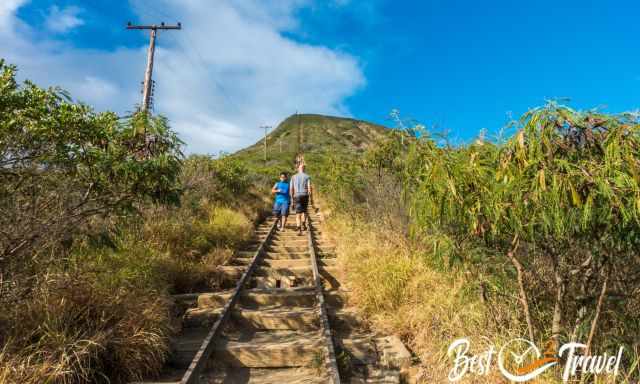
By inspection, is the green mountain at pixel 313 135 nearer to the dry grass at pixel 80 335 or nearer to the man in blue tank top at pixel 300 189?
the man in blue tank top at pixel 300 189

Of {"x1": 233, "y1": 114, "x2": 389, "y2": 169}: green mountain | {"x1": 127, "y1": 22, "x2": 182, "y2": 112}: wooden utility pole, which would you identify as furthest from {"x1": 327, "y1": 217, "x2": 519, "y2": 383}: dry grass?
{"x1": 233, "y1": 114, "x2": 389, "y2": 169}: green mountain

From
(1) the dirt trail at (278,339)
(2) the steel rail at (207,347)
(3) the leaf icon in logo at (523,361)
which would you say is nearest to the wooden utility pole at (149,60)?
(1) the dirt trail at (278,339)

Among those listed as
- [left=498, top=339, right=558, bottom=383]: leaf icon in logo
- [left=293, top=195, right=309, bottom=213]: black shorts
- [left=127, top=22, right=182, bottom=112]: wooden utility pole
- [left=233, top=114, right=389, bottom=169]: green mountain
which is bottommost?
[left=498, top=339, right=558, bottom=383]: leaf icon in logo

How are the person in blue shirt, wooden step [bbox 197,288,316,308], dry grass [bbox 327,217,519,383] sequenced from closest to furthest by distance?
dry grass [bbox 327,217,519,383]
wooden step [bbox 197,288,316,308]
the person in blue shirt

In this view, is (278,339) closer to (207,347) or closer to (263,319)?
(263,319)

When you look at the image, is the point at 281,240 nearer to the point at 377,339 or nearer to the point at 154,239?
the point at 154,239

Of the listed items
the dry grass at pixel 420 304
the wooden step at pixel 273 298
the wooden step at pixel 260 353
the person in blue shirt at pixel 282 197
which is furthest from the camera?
the person in blue shirt at pixel 282 197

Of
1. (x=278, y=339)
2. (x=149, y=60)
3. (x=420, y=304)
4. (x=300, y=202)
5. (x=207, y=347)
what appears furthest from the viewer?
(x=149, y=60)

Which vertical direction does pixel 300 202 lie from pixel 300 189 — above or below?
below

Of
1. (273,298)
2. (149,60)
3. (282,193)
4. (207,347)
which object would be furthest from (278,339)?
(149,60)

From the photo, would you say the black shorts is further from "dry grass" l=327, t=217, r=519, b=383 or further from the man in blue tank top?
"dry grass" l=327, t=217, r=519, b=383

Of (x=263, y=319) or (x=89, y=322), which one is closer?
(x=89, y=322)

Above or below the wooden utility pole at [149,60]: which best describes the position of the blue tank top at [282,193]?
below

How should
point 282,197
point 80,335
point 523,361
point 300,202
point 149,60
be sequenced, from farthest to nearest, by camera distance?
point 149,60 → point 282,197 → point 300,202 → point 80,335 → point 523,361
